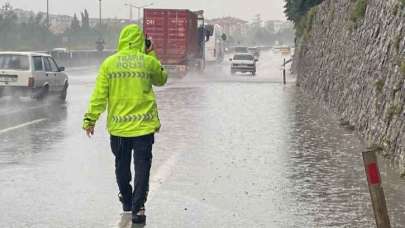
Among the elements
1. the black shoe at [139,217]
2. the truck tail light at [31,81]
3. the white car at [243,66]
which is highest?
the truck tail light at [31,81]

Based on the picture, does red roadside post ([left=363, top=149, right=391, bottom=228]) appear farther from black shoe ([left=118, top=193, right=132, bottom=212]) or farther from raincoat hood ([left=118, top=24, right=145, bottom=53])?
black shoe ([left=118, top=193, right=132, bottom=212])

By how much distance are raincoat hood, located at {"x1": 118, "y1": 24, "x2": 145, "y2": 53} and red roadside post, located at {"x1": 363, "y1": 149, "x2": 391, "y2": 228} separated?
2651 mm

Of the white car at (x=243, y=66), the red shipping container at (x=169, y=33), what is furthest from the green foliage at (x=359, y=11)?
the white car at (x=243, y=66)

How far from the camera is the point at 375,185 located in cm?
608

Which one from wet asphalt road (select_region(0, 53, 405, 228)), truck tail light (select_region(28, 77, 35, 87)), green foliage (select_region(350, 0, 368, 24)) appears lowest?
wet asphalt road (select_region(0, 53, 405, 228))

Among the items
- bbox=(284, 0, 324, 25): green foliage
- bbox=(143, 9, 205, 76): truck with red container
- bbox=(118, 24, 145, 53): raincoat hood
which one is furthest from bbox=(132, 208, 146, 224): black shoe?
bbox=(284, 0, 324, 25): green foliage

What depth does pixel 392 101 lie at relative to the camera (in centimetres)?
1231

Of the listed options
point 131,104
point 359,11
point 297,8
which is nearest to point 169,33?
point 297,8

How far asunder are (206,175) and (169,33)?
32762 millimetres

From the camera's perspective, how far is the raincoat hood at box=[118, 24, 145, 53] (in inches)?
302

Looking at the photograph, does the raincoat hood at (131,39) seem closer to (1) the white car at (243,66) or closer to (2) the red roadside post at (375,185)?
(2) the red roadside post at (375,185)

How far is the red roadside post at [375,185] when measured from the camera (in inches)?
233

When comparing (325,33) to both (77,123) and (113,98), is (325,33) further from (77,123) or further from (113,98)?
(113,98)

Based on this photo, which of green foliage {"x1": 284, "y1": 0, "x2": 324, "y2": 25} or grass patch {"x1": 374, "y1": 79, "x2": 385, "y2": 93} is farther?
green foliage {"x1": 284, "y1": 0, "x2": 324, "y2": 25}
